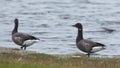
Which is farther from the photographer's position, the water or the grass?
the water

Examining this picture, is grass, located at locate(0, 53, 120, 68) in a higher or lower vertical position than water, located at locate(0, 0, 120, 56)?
higher

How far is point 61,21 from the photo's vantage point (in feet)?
224

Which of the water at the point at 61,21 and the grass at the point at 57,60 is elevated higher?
the grass at the point at 57,60

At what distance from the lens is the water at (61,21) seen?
47.1 metres

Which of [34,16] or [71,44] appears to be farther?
[34,16]

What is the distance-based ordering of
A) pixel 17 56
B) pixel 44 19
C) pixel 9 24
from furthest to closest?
pixel 44 19
pixel 9 24
pixel 17 56

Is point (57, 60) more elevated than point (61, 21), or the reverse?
point (57, 60)

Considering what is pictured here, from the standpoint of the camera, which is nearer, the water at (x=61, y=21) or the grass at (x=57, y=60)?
the grass at (x=57, y=60)

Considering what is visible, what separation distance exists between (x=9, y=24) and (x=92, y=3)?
29.6m

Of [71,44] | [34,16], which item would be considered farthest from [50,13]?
[71,44]

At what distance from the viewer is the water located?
4714 centimetres

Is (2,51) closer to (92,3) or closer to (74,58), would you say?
(74,58)

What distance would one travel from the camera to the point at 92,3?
90.4m

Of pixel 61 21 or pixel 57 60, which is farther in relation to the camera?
pixel 61 21
